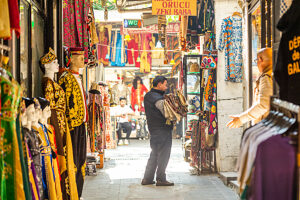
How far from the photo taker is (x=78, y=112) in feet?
18.5

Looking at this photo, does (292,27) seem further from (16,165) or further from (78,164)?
(78,164)

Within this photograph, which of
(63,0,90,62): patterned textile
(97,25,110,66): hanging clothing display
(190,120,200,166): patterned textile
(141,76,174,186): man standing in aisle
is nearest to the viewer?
(63,0,90,62): patterned textile

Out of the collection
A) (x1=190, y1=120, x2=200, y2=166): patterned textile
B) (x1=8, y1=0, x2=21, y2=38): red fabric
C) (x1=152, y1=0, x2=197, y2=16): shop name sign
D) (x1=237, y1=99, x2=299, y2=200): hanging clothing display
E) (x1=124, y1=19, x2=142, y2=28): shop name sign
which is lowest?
(x1=190, y1=120, x2=200, y2=166): patterned textile

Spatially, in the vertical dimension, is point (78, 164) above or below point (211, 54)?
below

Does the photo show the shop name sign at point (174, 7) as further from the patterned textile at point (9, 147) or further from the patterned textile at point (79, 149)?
the patterned textile at point (9, 147)

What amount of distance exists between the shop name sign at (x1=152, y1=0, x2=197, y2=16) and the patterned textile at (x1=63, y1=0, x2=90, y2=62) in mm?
1345

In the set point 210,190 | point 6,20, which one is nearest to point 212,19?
point 210,190

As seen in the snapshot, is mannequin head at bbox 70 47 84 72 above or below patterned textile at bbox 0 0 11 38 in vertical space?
below

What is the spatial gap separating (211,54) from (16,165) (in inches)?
226

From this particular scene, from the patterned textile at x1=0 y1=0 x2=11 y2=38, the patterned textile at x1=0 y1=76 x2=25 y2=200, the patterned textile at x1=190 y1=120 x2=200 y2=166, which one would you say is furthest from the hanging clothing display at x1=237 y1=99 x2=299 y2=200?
the patterned textile at x1=190 y1=120 x2=200 y2=166

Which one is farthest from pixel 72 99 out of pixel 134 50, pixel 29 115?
pixel 134 50

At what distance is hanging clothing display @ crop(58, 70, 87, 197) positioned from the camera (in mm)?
5543

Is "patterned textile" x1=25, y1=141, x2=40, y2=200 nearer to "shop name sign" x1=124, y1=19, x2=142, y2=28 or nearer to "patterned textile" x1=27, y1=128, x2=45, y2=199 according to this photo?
"patterned textile" x1=27, y1=128, x2=45, y2=199

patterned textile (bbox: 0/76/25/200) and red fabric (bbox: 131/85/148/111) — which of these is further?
red fabric (bbox: 131/85/148/111)
